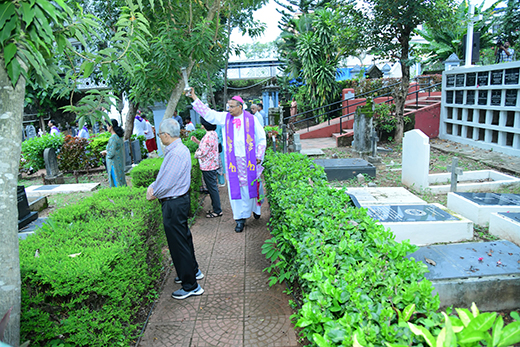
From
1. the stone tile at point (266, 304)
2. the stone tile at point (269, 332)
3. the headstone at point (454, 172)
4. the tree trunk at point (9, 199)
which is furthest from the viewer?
the headstone at point (454, 172)

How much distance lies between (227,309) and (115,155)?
409 centimetres

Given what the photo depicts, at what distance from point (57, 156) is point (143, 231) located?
8.55 m

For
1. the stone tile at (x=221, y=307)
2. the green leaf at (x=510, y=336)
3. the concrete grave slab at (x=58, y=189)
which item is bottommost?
the concrete grave slab at (x=58, y=189)

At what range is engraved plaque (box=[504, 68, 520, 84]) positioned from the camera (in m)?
8.38

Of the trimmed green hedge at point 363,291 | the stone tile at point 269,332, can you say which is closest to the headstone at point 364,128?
the trimmed green hedge at point 363,291

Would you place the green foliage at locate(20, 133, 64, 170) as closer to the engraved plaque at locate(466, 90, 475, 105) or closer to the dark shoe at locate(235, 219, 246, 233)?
the dark shoe at locate(235, 219, 246, 233)

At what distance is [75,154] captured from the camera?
1033 cm

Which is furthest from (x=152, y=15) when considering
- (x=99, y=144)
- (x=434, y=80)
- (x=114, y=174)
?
(x=434, y=80)

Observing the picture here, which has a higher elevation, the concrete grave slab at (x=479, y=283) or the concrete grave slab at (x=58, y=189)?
the concrete grave slab at (x=479, y=283)

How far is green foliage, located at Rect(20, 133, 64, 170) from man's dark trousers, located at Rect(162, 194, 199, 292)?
8525 millimetres

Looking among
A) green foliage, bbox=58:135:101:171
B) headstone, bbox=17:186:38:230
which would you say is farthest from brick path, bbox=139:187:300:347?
green foliage, bbox=58:135:101:171

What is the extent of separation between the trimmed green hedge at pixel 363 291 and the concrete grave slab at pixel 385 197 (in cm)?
269

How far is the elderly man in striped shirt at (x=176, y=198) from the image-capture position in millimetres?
3447

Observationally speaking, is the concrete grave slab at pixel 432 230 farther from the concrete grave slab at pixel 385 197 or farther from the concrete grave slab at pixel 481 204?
the concrete grave slab at pixel 385 197
